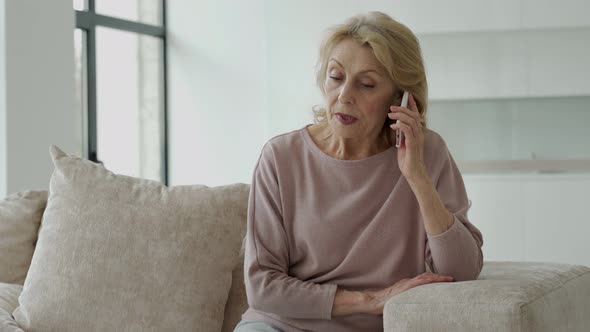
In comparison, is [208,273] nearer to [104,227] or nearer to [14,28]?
[104,227]

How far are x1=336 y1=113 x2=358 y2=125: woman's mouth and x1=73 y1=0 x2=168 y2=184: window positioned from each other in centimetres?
423

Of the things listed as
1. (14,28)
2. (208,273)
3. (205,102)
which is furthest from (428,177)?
(205,102)

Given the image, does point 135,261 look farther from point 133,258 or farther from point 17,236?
point 17,236

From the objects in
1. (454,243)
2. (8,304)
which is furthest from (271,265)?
(8,304)

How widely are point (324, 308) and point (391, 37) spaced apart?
611 mm

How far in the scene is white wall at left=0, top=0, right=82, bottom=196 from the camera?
507 cm

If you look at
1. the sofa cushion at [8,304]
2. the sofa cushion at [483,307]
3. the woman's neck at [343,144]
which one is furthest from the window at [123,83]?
the sofa cushion at [483,307]

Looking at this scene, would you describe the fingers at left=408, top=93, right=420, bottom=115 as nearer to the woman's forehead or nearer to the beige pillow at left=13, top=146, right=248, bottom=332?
the woman's forehead

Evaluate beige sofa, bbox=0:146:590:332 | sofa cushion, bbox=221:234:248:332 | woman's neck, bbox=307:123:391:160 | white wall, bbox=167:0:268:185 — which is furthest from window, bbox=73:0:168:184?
woman's neck, bbox=307:123:391:160

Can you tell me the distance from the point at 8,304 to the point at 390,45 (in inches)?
46.0

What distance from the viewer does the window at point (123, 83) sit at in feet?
21.1

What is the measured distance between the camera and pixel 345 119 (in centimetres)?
224

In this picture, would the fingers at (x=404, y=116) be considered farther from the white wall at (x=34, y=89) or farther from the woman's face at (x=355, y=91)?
the white wall at (x=34, y=89)

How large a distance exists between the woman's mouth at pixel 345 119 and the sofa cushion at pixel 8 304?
2.94ft
